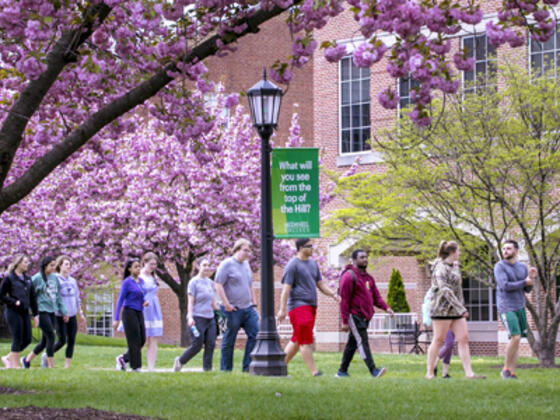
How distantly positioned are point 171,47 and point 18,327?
715 centimetres

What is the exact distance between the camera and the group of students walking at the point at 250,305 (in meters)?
13.1

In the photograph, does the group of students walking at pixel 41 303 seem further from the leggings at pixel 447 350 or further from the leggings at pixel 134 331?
the leggings at pixel 447 350

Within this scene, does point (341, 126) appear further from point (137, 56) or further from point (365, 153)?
point (137, 56)

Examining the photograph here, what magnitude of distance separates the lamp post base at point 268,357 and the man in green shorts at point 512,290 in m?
2.85

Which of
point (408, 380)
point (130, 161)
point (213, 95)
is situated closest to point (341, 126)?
point (130, 161)

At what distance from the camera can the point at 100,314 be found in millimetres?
45531

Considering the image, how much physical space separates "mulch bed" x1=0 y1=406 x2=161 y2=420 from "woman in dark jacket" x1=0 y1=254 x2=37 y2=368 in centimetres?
617

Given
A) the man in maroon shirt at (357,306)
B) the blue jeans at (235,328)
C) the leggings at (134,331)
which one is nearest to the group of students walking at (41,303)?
the leggings at (134,331)

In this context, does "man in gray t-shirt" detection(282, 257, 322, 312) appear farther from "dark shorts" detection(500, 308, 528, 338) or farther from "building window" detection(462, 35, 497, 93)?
"building window" detection(462, 35, 497, 93)

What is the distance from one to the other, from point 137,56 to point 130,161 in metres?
18.8

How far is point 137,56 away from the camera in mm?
10000

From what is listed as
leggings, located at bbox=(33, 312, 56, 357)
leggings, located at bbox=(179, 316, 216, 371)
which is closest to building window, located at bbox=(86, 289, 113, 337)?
leggings, located at bbox=(33, 312, 56, 357)

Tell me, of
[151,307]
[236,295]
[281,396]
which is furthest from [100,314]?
[281,396]

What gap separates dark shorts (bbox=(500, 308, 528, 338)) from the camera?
12953 millimetres
